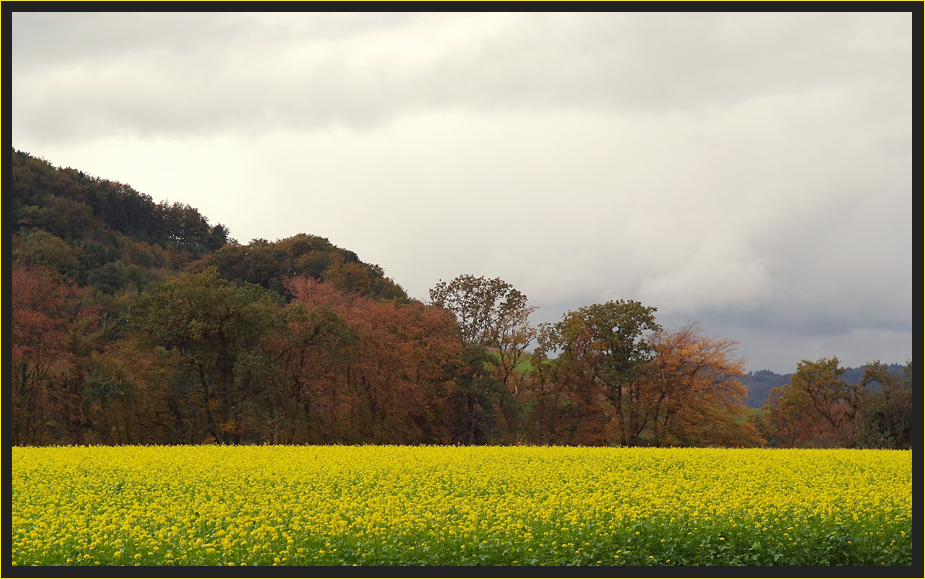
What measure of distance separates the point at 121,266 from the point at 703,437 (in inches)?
1221

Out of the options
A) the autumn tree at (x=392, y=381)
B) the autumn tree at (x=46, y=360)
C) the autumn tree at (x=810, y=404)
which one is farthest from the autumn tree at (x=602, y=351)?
the autumn tree at (x=46, y=360)

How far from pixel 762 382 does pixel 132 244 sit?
125 ft

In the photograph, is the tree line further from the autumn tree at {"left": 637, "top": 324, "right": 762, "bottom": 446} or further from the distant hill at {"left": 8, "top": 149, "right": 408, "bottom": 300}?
the distant hill at {"left": 8, "top": 149, "right": 408, "bottom": 300}

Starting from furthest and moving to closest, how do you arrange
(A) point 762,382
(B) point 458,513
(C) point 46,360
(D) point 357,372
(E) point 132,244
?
(E) point 132,244
(A) point 762,382
(D) point 357,372
(C) point 46,360
(B) point 458,513

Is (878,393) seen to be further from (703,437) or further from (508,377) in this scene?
(508,377)

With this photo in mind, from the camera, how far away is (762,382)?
39.0m

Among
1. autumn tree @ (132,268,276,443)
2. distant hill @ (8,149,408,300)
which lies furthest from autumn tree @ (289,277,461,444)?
distant hill @ (8,149,408,300)

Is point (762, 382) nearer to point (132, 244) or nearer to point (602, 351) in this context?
point (602, 351)

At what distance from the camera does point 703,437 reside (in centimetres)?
3300

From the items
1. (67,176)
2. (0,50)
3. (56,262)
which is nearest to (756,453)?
(0,50)

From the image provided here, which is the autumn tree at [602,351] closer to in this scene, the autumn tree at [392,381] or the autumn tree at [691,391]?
the autumn tree at [691,391]

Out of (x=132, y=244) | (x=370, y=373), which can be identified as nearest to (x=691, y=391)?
(x=370, y=373)

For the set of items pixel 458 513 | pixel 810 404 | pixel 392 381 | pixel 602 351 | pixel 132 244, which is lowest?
pixel 458 513

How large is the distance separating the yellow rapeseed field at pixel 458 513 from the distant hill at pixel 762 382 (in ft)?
54.8
